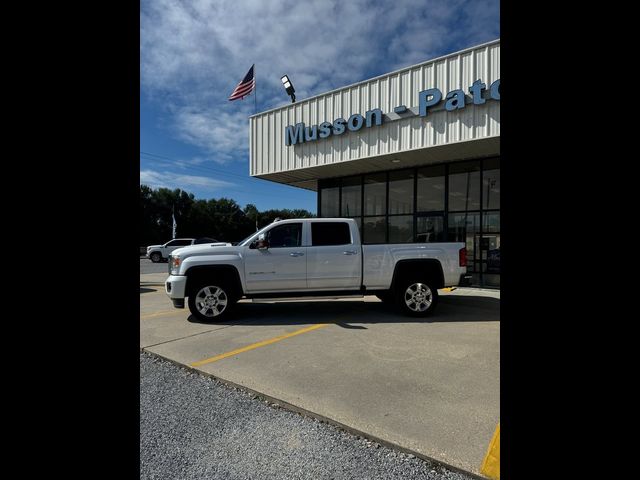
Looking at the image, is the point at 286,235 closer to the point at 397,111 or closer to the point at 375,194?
the point at 397,111

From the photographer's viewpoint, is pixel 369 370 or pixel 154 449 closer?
pixel 154 449

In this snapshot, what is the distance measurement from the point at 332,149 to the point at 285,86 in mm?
4029

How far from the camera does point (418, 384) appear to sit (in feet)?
12.4

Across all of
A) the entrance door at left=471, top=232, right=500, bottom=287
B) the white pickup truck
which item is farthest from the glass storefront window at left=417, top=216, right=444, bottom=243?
the white pickup truck

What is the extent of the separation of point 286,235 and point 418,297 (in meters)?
2.86

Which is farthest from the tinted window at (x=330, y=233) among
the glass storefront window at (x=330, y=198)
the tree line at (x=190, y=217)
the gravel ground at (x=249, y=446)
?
the tree line at (x=190, y=217)

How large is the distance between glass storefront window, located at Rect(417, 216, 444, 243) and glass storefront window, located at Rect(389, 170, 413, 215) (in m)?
0.65

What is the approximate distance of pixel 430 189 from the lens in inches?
506

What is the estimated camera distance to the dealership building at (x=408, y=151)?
986cm
